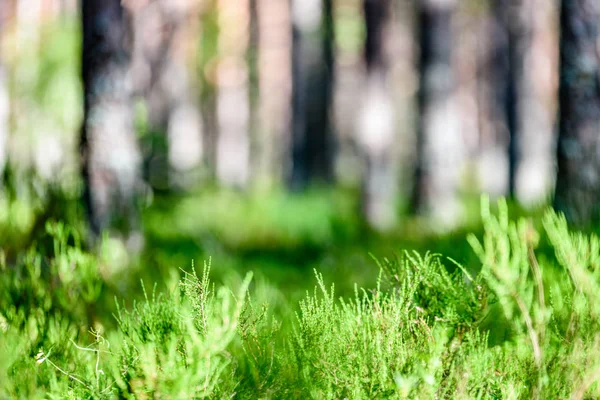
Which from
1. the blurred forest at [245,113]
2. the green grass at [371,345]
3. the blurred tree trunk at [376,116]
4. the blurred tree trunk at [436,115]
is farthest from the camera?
the blurred tree trunk at [376,116]

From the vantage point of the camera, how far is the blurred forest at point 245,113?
3420 millimetres

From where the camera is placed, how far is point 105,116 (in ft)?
12.5

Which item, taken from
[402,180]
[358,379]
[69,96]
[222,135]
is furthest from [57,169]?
[402,180]

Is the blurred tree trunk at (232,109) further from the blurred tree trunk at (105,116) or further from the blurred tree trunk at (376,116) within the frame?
the blurred tree trunk at (105,116)

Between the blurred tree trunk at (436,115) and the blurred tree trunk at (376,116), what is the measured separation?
1.63 feet

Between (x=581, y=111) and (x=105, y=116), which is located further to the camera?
(x=105, y=116)

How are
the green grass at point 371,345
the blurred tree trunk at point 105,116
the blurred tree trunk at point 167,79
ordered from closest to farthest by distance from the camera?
the green grass at point 371,345 → the blurred tree trunk at point 105,116 → the blurred tree trunk at point 167,79

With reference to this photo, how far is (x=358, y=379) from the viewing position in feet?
4.54

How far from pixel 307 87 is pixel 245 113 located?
20.2ft

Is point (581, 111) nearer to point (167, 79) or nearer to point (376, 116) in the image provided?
point (376, 116)

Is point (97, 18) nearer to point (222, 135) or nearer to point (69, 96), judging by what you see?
point (69, 96)

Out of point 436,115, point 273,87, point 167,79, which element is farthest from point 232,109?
point 436,115

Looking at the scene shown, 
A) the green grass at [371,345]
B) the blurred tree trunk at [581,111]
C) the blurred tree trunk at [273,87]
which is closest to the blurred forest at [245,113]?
the blurred tree trunk at [581,111]

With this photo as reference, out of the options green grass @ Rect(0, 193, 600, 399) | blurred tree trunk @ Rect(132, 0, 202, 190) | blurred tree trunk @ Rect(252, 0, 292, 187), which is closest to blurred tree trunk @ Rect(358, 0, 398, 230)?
blurred tree trunk @ Rect(132, 0, 202, 190)
